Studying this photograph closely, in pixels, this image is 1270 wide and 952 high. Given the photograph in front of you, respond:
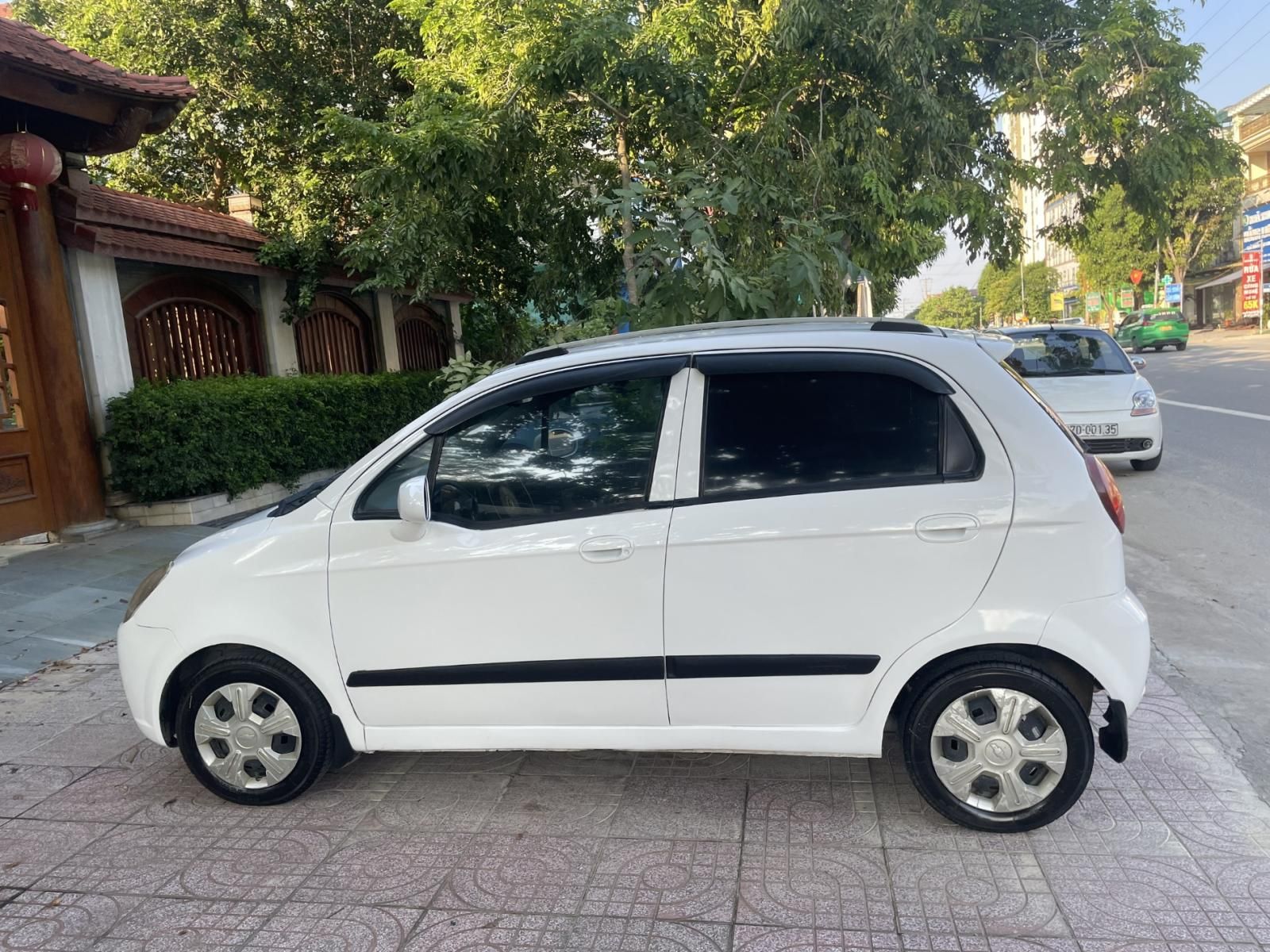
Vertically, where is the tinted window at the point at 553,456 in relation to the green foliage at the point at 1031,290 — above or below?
below

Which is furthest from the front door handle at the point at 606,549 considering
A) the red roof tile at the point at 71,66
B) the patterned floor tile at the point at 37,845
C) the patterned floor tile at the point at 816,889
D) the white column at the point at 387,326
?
the white column at the point at 387,326

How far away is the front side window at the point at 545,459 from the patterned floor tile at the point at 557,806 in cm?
109

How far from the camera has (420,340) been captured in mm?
16469

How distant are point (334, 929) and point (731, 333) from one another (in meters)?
2.36

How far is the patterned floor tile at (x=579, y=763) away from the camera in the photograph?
12.3ft

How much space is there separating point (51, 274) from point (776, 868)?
27.4 feet

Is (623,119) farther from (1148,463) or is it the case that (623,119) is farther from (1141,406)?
→ (1148,463)

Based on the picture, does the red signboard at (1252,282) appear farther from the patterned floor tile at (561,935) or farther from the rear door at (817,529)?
the patterned floor tile at (561,935)

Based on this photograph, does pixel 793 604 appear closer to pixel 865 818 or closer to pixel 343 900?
pixel 865 818

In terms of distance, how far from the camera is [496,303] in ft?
43.1

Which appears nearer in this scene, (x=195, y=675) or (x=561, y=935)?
(x=561, y=935)

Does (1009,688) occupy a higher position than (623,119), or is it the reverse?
(623,119)

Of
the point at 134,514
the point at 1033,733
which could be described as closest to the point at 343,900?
the point at 1033,733

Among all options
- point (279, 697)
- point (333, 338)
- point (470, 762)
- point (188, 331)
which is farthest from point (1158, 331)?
point (279, 697)
